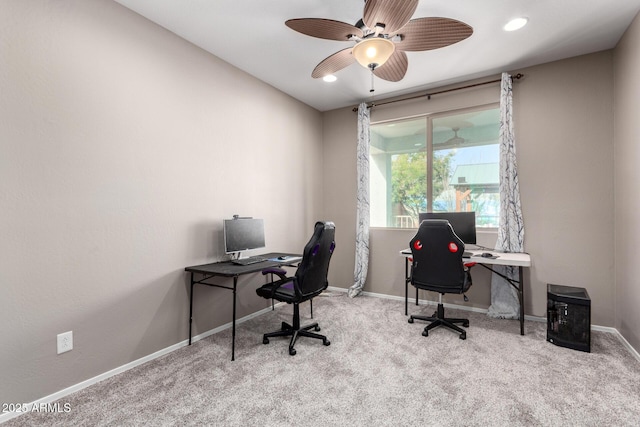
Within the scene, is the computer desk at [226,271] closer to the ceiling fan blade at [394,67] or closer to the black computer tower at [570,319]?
the ceiling fan blade at [394,67]

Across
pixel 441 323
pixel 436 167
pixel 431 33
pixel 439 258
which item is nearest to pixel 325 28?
pixel 431 33

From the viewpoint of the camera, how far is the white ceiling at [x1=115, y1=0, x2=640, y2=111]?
237 cm

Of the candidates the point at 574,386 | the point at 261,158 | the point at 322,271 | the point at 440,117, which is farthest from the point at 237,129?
the point at 574,386

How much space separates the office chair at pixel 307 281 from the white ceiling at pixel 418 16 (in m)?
1.79

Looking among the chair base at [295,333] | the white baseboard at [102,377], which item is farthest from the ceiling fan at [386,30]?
the white baseboard at [102,377]

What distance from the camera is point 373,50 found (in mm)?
2021

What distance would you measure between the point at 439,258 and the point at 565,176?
1.77 meters

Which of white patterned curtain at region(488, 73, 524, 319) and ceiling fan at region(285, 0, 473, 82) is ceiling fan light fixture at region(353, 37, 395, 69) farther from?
white patterned curtain at region(488, 73, 524, 319)

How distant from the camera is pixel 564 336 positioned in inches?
104

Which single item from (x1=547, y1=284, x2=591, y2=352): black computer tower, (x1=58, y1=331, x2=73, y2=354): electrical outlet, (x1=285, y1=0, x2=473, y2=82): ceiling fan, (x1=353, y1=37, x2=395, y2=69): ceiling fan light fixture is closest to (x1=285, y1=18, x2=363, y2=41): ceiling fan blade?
(x1=285, y1=0, x2=473, y2=82): ceiling fan

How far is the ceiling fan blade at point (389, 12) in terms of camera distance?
1678 mm

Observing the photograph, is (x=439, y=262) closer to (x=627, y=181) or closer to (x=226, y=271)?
(x=627, y=181)

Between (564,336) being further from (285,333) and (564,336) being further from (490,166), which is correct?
(285,333)

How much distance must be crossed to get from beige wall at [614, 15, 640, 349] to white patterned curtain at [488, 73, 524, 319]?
0.82 metres
